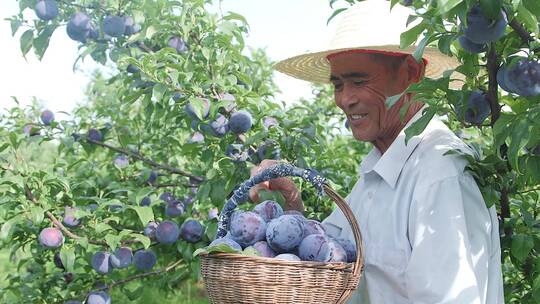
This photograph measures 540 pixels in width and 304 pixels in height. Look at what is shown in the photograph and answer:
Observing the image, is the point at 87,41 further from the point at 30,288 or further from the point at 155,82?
the point at 30,288

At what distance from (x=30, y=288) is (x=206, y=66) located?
1238 mm

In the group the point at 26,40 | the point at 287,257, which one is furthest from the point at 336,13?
the point at 26,40

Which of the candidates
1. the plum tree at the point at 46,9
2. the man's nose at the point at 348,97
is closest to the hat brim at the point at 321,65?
the man's nose at the point at 348,97

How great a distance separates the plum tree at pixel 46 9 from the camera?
2.91 metres

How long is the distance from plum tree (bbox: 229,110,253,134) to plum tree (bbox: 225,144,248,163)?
0.06 metres

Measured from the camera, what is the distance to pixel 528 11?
135 cm

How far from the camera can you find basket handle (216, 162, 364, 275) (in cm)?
142

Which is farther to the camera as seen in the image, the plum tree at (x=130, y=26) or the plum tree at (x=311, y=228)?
the plum tree at (x=130, y=26)

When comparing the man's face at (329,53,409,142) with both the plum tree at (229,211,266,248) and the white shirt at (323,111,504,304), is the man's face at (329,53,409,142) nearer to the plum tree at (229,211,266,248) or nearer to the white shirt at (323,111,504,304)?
the white shirt at (323,111,504,304)

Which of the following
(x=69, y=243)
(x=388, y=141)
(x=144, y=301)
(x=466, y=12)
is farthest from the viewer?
(x=144, y=301)

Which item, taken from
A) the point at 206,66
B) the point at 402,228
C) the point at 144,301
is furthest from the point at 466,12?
the point at 144,301

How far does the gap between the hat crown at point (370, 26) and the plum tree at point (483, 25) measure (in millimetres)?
460

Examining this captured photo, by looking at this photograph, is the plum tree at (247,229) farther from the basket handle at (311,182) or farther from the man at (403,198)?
the man at (403,198)

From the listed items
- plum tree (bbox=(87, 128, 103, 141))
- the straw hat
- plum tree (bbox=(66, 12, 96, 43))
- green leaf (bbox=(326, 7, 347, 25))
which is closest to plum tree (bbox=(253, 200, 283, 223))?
the straw hat
